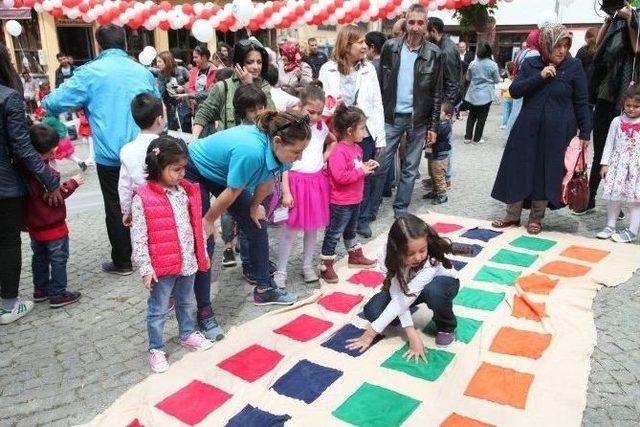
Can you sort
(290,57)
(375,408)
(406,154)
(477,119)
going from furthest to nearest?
(477,119)
(290,57)
(406,154)
(375,408)

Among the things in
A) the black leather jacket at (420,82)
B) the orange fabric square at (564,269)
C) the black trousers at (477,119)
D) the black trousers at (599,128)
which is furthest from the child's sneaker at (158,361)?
the black trousers at (477,119)

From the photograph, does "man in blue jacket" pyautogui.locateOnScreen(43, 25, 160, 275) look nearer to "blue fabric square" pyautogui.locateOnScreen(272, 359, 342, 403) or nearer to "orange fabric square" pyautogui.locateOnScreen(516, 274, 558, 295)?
"blue fabric square" pyautogui.locateOnScreen(272, 359, 342, 403)

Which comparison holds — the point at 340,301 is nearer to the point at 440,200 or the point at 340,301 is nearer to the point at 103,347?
the point at 103,347

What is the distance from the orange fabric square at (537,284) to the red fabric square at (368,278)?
0.96 meters

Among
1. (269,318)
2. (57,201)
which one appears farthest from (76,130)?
(269,318)

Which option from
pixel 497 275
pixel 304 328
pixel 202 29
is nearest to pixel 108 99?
pixel 304 328

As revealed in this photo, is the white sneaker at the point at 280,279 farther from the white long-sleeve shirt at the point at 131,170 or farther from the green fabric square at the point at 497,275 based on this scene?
the green fabric square at the point at 497,275

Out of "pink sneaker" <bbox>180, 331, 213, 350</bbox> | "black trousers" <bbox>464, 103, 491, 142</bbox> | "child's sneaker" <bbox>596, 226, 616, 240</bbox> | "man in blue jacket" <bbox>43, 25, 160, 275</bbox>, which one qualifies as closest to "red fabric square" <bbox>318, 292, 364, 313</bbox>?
"pink sneaker" <bbox>180, 331, 213, 350</bbox>

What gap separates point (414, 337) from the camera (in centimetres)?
277

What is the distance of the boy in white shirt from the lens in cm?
312

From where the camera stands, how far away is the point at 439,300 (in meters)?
2.79

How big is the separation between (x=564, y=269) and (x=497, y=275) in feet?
1.79

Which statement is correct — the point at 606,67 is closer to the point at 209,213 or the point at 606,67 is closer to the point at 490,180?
the point at 490,180

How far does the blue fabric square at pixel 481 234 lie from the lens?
4562 mm
